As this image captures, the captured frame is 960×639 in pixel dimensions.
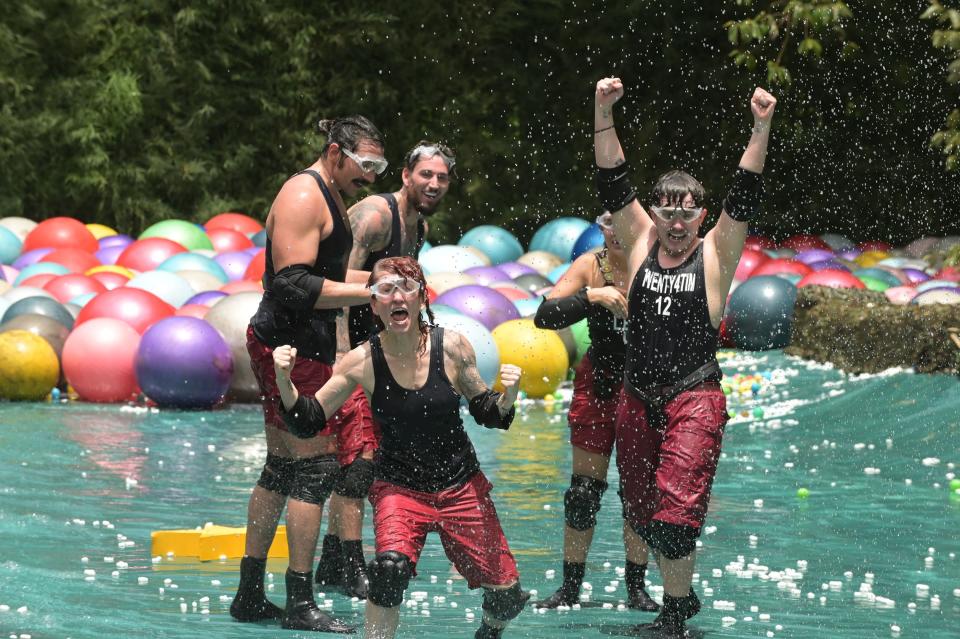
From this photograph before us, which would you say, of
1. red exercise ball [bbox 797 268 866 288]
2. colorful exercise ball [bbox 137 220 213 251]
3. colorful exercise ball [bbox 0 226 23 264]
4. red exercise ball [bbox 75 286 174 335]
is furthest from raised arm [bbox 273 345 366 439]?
colorful exercise ball [bbox 0 226 23 264]

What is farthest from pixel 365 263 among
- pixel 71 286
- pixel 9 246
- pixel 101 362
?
pixel 9 246

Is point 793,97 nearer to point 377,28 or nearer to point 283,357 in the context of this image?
point 377,28

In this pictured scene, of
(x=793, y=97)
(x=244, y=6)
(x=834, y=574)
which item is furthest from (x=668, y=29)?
(x=834, y=574)

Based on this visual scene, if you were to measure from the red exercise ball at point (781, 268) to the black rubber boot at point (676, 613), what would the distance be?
40.2 feet

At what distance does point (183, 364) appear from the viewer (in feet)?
42.8

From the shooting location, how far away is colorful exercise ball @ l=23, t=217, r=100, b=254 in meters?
19.7

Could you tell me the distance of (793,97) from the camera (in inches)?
911

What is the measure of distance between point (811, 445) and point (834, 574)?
4.20 m

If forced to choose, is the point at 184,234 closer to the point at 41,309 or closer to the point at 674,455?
the point at 41,309

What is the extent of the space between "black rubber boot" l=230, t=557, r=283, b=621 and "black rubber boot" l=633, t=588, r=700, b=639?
5.44ft

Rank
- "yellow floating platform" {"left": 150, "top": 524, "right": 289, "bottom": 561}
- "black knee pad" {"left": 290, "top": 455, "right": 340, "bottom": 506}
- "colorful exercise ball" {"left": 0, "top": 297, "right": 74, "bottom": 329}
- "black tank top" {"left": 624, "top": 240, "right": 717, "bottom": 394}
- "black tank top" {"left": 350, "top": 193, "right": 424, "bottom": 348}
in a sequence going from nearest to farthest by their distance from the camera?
1. "black tank top" {"left": 624, "top": 240, "right": 717, "bottom": 394}
2. "black knee pad" {"left": 290, "top": 455, "right": 340, "bottom": 506}
3. "black tank top" {"left": 350, "top": 193, "right": 424, "bottom": 348}
4. "yellow floating platform" {"left": 150, "top": 524, "right": 289, "bottom": 561}
5. "colorful exercise ball" {"left": 0, "top": 297, "right": 74, "bottom": 329}

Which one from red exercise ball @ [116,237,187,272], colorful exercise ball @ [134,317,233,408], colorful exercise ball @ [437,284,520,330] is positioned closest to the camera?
colorful exercise ball @ [134,317,233,408]

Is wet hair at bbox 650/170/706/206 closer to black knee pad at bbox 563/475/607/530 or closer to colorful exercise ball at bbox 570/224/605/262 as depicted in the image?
black knee pad at bbox 563/475/607/530

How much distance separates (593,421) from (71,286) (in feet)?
33.9
